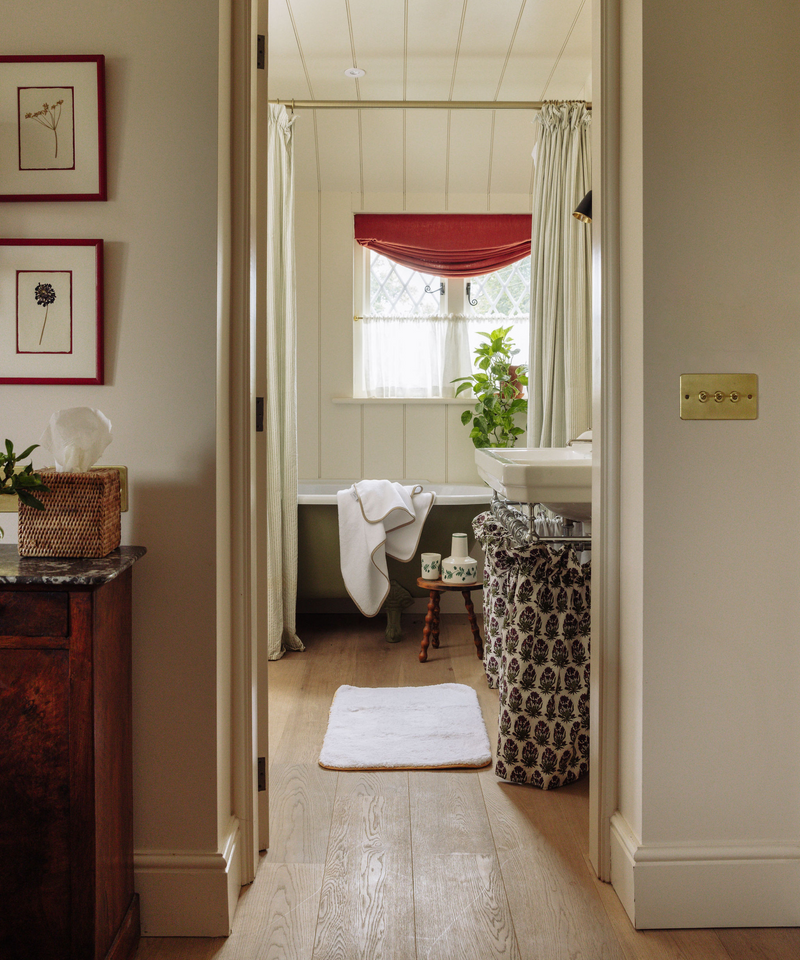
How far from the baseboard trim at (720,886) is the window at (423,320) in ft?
10.2

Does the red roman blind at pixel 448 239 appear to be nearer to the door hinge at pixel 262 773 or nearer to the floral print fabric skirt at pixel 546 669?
the floral print fabric skirt at pixel 546 669

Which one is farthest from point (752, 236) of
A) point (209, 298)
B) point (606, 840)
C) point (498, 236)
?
point (498, 236)

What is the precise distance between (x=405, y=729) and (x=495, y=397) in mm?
2079

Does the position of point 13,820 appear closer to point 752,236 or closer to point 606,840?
point 606,840

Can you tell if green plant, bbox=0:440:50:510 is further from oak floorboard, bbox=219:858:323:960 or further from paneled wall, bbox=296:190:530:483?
paneled wall, bbox=296:190:530:483

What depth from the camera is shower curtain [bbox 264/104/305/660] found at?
10.9ft

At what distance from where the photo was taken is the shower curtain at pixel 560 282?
11.0 feet

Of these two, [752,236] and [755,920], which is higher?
[752,236]

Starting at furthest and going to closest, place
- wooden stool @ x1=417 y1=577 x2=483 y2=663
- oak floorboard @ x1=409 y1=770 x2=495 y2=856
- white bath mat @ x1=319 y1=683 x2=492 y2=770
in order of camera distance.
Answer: wooden stool @ x1=417 y1=577 x2=483 y2=663 < white bath mat @ x1=319 y1=683 x2=492 y2=770 < oak floorboard @ x1=409 y1=770 x2=495 y2=856

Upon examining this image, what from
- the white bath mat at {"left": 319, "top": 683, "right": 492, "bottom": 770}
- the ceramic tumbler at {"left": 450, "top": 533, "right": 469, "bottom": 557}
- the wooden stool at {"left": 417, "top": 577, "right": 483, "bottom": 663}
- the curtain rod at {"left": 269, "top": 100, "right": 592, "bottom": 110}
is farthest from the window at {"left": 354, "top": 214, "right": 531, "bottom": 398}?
the white bath mat at {"left": 319, "top": 683, "right": 492, "bottom": 770}

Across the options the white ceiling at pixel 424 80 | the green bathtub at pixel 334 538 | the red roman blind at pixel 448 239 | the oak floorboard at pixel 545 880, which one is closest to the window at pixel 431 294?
the red roman blind at pixel 448 239

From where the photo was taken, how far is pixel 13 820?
1274mm

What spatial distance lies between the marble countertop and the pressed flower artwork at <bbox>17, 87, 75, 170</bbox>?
2.41 ft

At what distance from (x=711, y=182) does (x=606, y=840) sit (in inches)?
53.6
